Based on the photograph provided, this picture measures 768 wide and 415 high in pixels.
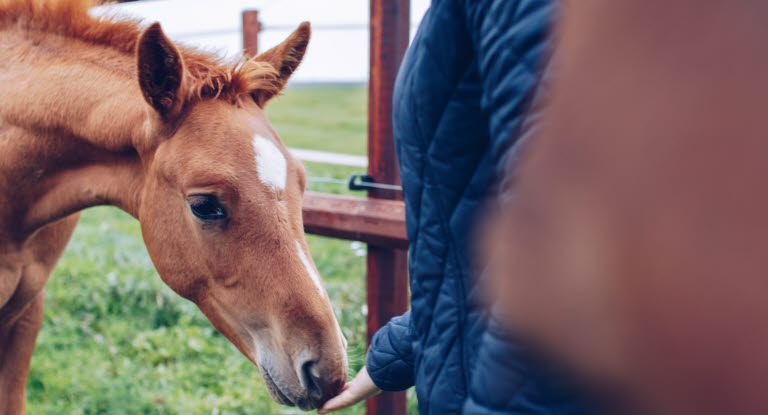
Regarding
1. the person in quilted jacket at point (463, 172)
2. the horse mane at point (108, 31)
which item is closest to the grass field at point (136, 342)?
the horse mane at point (108, 31)

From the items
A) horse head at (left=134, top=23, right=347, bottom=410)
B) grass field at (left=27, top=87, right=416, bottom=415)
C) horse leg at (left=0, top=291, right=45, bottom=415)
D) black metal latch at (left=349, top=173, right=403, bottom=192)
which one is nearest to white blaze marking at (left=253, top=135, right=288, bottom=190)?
horse head at (left=134, top=23, right=347, bottom=410)

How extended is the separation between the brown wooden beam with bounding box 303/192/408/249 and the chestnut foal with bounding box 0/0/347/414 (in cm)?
Answer: 60

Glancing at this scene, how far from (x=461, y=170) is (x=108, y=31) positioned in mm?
1462

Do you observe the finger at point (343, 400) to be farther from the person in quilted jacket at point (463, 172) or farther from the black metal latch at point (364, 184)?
the black metal latch at point (364, 184)

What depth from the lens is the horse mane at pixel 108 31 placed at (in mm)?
1717

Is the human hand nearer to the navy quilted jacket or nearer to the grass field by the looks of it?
the navy quilted jacket

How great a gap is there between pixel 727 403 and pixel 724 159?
0.72 ft

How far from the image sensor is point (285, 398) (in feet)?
4.99

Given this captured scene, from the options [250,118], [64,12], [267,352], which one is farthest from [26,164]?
[267,352]

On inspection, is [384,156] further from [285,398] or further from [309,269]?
[285,398]

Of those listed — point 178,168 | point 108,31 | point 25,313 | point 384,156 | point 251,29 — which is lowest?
point 25,313

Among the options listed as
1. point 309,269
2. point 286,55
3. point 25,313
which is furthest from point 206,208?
point 25,313

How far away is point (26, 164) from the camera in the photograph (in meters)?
1.80

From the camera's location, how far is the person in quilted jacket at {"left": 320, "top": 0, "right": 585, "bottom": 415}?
71 centimetres
